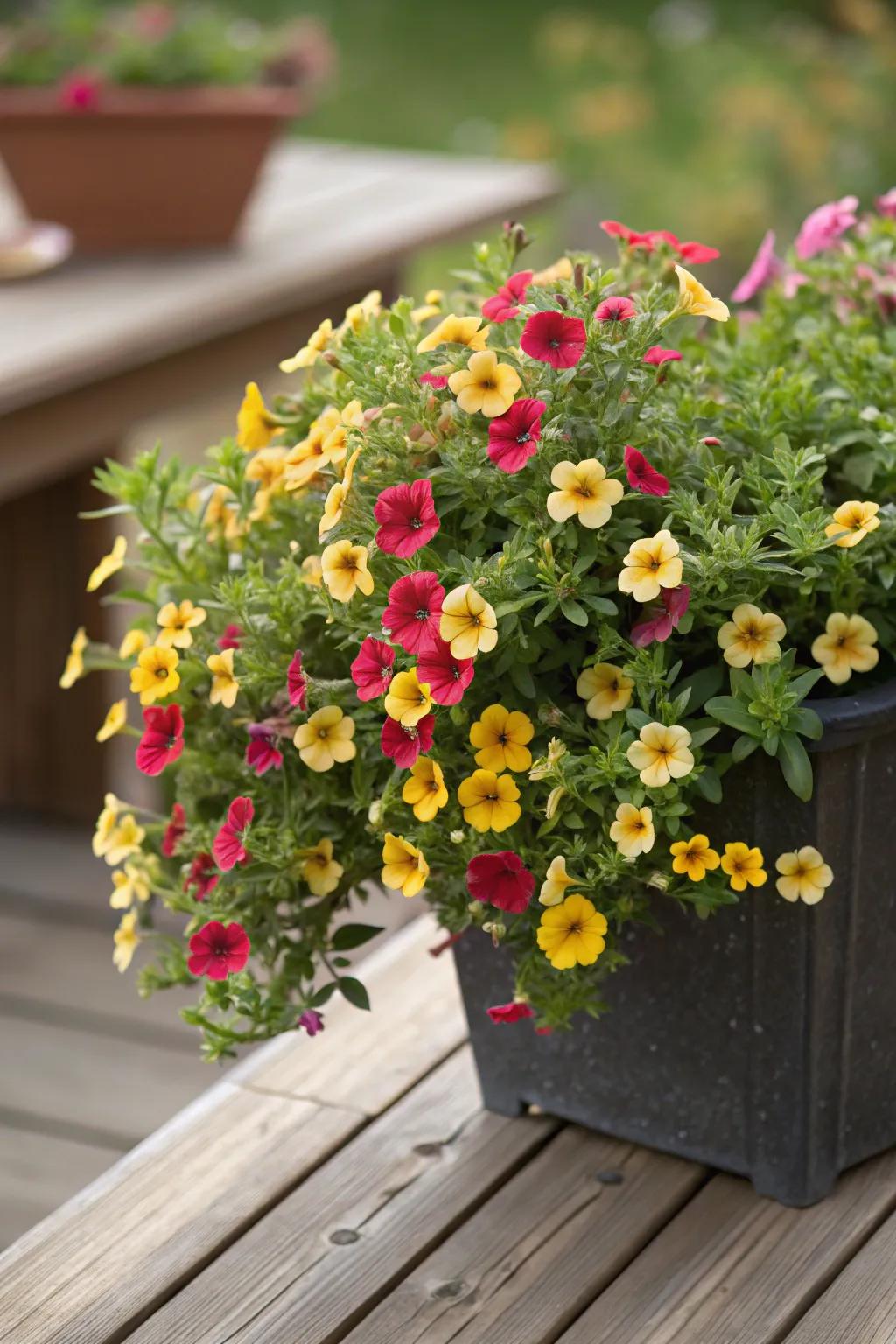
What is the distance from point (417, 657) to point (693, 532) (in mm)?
189

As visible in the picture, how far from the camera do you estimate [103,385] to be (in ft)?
6.40

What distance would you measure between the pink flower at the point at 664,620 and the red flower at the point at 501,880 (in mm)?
155

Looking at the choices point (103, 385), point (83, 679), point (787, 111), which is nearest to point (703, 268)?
point (787, 111)

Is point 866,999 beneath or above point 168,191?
beneath

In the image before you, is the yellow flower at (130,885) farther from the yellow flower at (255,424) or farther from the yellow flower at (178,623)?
the yellow flower at (255,424)

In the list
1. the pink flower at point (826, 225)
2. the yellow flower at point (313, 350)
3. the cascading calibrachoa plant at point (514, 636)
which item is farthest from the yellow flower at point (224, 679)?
the pink flower at point (826, 225)

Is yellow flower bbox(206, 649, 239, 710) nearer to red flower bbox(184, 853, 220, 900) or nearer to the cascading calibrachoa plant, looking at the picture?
the cascading calibrachoa plant

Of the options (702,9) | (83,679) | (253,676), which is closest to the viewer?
(253,676)

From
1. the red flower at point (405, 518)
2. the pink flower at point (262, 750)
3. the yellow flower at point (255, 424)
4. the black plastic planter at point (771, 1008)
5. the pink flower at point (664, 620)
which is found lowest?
the black plastic planter at point (771, 1008)

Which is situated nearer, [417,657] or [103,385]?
[417,657]

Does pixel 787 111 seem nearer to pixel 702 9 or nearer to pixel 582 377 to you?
pixel 702 9

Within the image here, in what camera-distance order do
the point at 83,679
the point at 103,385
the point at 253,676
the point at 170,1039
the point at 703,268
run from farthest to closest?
the point at 703,268, the point at 83,679, the point at 170,1039, the point at 103,385, the point at 253,676

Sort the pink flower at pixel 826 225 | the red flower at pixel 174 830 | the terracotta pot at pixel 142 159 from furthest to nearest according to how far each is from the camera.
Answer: the terracotta pot at pixel 142 159
the pink flower at pixel 826 225
the red flower at pixel 174 830

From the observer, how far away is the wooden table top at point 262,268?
1.86 metres
